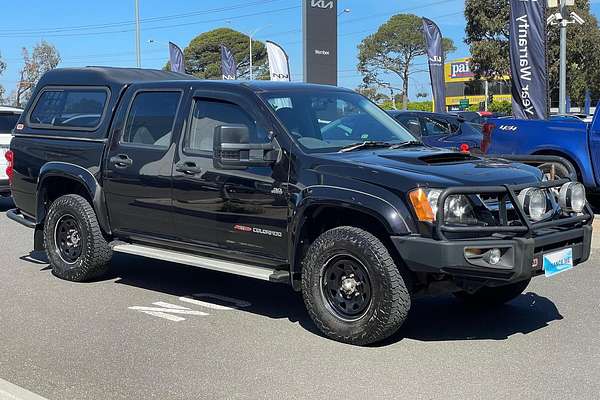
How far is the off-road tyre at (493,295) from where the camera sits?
19.9 feet

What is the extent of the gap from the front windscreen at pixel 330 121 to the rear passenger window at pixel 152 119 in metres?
1.04

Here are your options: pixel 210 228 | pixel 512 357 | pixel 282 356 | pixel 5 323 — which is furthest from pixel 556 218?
pixel 5 323

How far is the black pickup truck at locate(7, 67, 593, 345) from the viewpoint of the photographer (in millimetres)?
4805

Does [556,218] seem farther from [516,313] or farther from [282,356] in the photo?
[282,356]

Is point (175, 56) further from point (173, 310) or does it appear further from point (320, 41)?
point (173, 310)

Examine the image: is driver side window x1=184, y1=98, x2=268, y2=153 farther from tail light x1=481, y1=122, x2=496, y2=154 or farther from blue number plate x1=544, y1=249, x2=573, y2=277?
tail light x1=481, y1=122, x2=496, y2=154

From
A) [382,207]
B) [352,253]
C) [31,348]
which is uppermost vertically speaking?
[382,207]

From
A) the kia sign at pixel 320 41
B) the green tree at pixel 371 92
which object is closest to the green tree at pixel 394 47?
the green tree at pixel 371 92

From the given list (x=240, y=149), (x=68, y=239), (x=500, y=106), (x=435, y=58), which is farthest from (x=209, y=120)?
(x=500, y=106)

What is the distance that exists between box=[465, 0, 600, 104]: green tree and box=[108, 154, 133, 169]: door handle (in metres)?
36.7

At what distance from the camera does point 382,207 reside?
4.85 meters

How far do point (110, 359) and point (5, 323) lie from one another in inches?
57.1

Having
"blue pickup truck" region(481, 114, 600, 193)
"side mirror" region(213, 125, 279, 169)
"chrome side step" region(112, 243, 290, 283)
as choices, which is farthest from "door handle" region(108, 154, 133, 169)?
"blue pickup truck" region(481, 114, 600, 193)

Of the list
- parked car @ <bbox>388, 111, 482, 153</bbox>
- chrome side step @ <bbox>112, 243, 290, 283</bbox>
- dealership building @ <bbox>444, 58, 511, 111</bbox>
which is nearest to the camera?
chrome side step @ <bbox>112, 243, 290, 283</bbox>
